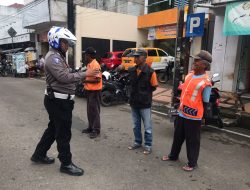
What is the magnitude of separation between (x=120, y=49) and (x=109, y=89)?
1307cm

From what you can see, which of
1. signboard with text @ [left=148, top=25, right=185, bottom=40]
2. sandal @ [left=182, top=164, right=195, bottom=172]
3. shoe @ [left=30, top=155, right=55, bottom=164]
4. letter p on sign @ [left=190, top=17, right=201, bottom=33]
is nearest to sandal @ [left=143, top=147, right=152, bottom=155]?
sandal @ [left=182, top=164, right=195, bottom=172]

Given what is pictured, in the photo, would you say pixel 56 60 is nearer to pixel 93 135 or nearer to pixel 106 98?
pixel 93 135

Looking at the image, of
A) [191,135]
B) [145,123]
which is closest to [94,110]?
[145,123]

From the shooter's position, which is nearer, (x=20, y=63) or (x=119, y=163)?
(x=119, y=163)

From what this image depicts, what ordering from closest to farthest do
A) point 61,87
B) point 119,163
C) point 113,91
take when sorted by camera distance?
point 61,87 < point 119,163 < point 113,91

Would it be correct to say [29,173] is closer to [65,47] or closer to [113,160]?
[113,160]

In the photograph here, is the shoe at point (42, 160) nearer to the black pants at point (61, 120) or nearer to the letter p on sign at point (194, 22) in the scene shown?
the black pants at point (61, 120)

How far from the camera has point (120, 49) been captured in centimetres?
2167

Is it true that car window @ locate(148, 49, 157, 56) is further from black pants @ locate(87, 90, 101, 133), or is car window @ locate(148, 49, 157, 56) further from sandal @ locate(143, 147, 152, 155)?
sandal @ locate(143, 147, 152, 155)

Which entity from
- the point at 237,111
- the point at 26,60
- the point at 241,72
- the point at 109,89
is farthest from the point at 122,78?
the point at 26,60

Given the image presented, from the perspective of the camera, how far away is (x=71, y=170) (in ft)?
12.2

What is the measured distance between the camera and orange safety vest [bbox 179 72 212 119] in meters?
3.85

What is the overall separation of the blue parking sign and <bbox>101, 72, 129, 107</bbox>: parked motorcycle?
96.0 inches

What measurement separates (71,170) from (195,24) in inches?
210
